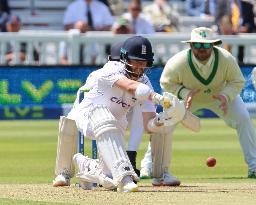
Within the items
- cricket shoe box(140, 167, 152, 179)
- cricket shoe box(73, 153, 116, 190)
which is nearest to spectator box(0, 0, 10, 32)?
cricket shoe box(140, 167, 152, 179)

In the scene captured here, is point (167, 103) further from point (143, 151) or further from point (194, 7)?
point (194, 7)

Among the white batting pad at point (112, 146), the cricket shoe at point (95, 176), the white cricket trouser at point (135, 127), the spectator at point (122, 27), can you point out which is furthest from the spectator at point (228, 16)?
the white batting pad at point (112, 146)

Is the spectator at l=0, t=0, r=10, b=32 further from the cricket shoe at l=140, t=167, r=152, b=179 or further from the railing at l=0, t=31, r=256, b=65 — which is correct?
the cricket shoe at l=140, t=167, r=152, b=179

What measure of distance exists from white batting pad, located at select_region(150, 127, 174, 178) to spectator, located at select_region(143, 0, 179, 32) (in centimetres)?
1248

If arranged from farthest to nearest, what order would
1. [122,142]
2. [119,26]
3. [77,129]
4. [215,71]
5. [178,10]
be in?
[178,10], [119,26], [215,71], [77,129], [122,142]

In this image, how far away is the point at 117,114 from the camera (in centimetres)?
967

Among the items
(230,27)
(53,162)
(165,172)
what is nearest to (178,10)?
(230,27)

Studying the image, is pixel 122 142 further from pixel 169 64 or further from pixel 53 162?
pixel 53 162

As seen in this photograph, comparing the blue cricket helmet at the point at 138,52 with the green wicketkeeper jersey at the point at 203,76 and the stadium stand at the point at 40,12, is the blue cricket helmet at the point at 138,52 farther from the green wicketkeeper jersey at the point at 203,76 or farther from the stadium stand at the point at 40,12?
the stadium stand at the point at 40,12

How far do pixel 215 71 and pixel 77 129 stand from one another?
2.34 meters

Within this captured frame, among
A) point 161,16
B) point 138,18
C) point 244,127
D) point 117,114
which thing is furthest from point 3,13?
point 117,114

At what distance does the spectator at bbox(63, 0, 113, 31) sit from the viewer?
22156 millimetres

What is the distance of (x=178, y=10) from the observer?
26328 millimetres

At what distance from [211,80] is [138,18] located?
30.6 feet
